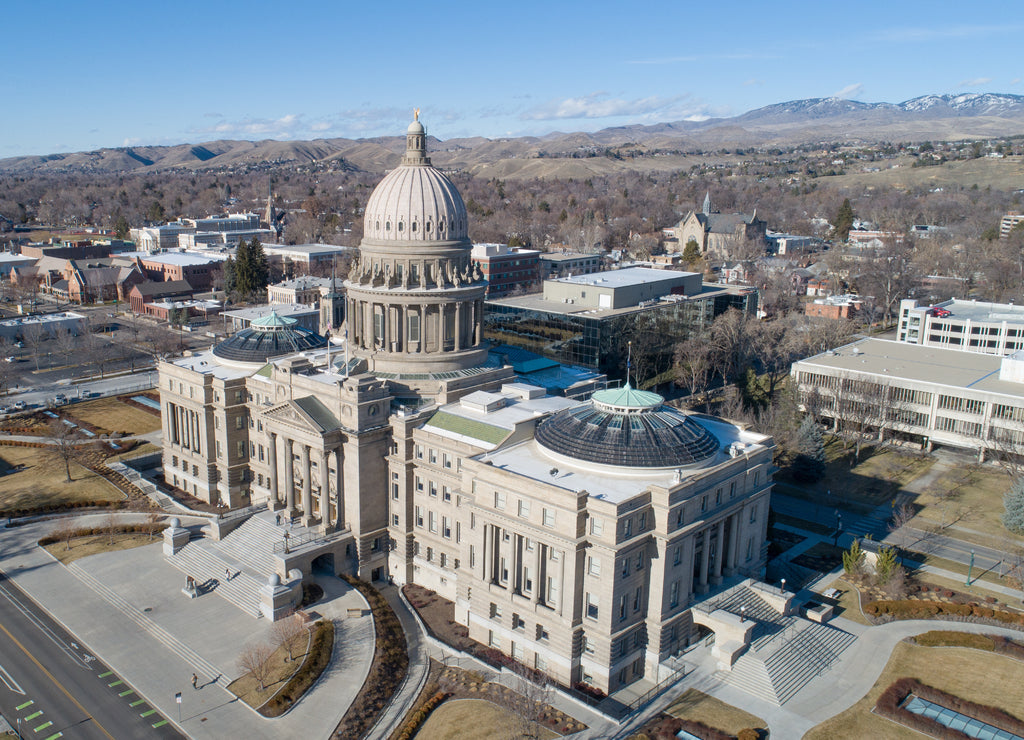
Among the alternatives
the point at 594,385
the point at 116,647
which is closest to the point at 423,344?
the point at 594,385

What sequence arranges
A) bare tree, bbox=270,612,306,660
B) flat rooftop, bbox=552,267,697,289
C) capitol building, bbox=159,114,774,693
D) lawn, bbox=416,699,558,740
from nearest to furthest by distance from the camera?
lawn, bbox=416,699,558,740 < capitol building, bbox=159,114,774,693 < bare tree, bbox=270,612,306,660 < flat rooftop, bbox=552,267,697,289

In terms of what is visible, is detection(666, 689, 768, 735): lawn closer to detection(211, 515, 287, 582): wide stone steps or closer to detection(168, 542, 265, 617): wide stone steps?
detection(168, 542, 265, 617): wide stone steps

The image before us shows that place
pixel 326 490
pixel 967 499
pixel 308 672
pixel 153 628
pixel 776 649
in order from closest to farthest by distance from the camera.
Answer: pixel 308 672 → pixel 776 649 → pixel 153 628 → pixel 326 490 → pixel 967 499

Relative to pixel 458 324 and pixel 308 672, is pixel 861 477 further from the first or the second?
pixel 308 672

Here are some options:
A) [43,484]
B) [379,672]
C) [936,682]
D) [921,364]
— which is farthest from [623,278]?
[379,672]

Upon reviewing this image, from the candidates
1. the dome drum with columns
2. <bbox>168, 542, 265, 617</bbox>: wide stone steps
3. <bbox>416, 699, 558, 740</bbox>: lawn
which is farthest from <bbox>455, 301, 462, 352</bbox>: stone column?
<bbox>416, 699, 558, 740</bbox>: lawn

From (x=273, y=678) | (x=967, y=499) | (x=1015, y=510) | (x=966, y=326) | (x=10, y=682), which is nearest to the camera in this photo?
(x=10, y=682)

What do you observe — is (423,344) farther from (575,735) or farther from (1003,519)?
(1003,519)
